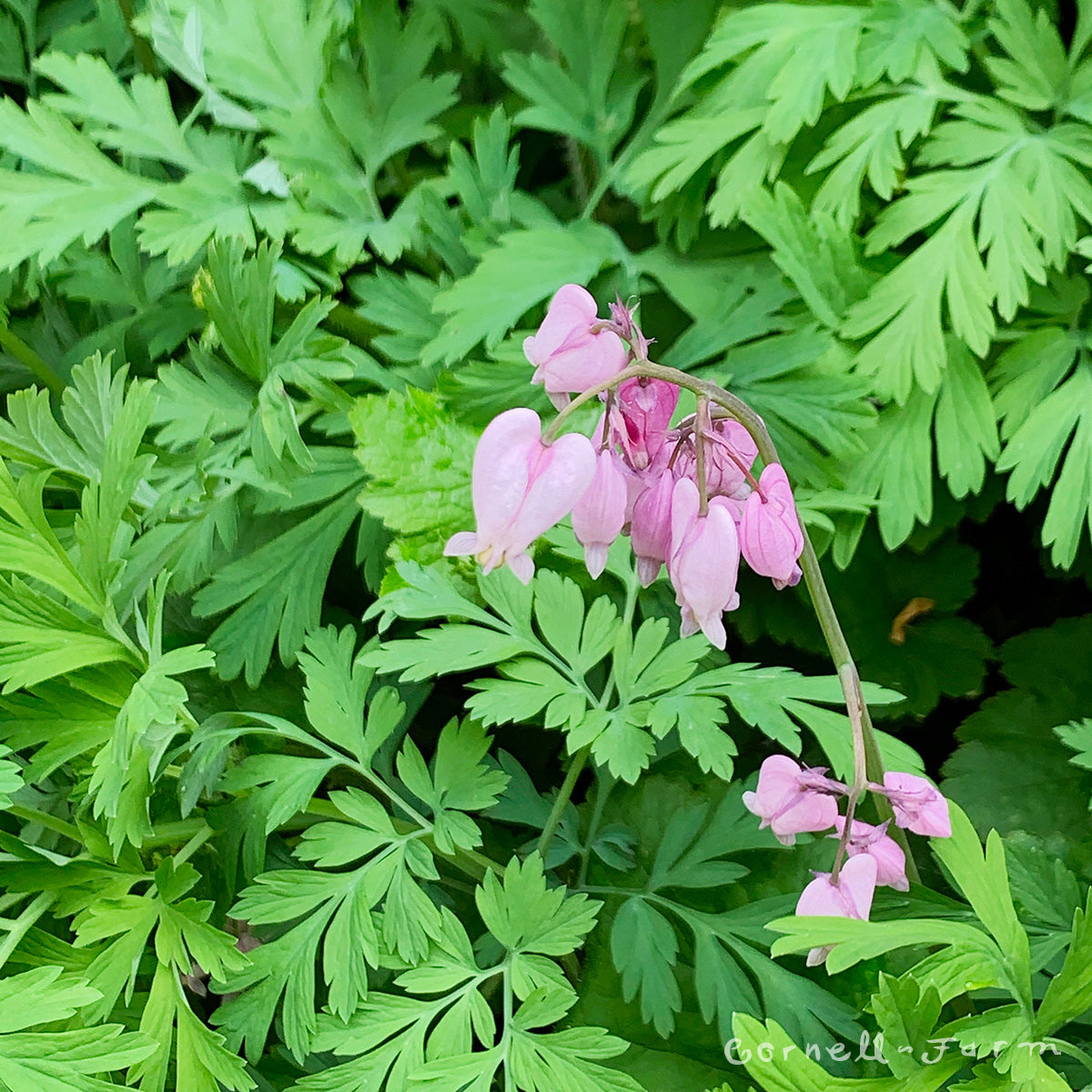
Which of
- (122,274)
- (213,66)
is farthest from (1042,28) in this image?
(122,274)

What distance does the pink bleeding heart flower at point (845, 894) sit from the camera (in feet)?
2.26

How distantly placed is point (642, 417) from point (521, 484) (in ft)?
0.42

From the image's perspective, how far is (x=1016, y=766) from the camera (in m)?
1.11

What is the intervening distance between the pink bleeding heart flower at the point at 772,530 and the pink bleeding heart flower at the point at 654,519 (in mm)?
51

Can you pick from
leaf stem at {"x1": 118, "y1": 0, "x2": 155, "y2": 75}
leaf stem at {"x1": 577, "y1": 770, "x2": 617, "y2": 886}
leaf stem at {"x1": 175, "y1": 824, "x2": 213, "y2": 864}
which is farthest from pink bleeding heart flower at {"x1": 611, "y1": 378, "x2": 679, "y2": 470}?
leaf stem at {"x1": 118, "y1": 0, "x2": 155, "y2": 75}

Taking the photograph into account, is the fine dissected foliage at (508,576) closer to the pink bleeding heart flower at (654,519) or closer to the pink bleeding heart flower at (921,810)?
the pink bleeding heart flower at (921,810)

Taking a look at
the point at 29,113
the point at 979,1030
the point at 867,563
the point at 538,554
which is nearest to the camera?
the point at 979,1030

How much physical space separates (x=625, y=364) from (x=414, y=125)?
0.78m

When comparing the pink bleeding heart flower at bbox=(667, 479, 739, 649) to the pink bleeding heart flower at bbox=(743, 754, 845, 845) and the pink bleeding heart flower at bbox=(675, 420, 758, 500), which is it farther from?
the pink bleeding heart flower at bbox=(743, 754, 845, 845)

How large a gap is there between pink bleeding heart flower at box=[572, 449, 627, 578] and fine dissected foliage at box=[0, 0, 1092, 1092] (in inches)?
9.2

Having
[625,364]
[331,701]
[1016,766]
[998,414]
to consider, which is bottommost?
[1016,766]

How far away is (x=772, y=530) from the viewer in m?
0.64

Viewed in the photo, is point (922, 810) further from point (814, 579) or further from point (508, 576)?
point (508, 576)

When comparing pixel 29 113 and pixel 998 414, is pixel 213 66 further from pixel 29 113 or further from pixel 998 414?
pixel 998 414
